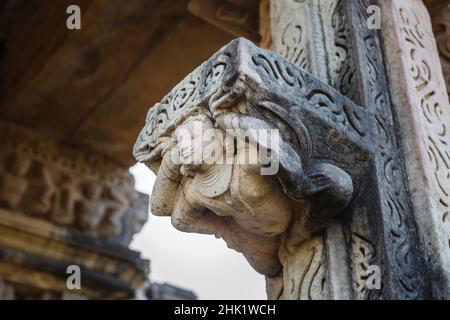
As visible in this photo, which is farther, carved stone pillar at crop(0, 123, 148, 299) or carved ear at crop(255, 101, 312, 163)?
carved stone pillar at crop(0, 123, 148, 299)

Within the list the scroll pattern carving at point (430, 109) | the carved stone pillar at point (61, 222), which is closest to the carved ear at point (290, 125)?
the scroll pattern carving at point (430, 109)

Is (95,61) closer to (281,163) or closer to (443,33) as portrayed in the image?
(443,33)

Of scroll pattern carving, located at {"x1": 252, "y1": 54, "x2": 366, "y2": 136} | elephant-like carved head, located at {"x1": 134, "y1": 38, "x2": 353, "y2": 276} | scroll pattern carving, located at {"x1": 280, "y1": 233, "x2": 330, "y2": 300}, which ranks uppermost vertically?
scroll pattern carving, located at {"x1": 252, "y1": 54, "x2": 366, "y2": 136}

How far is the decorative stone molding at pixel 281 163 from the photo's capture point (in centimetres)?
184

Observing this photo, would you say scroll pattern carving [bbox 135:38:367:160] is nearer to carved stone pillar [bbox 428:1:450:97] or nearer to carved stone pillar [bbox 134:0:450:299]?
carved stone pillar [bbox 134:0:450:299]

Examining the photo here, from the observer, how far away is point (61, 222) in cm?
441

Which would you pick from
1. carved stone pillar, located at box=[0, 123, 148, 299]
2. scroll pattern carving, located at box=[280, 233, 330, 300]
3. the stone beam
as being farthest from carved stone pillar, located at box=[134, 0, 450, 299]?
carved stone pillar, located at box=[0, 123, 148, 299]

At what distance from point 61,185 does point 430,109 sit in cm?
274

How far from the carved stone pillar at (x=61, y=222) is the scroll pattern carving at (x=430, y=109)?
8.48ft

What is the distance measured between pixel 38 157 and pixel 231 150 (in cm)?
275

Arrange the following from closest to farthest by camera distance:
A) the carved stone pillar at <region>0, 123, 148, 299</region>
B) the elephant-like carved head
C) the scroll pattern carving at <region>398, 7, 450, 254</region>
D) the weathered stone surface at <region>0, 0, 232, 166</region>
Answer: the elephant-like carved head, the scroll pattern carving at <region>398, 7, 450, 254</region>, the weathered stone surface at <region>0, 0, 232, 166</region>, the carved stone pillar at <region>0, 123, 148, 299</region>

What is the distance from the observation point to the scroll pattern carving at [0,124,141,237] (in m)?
4.30

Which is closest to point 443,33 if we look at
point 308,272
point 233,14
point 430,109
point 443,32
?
point 443,32
